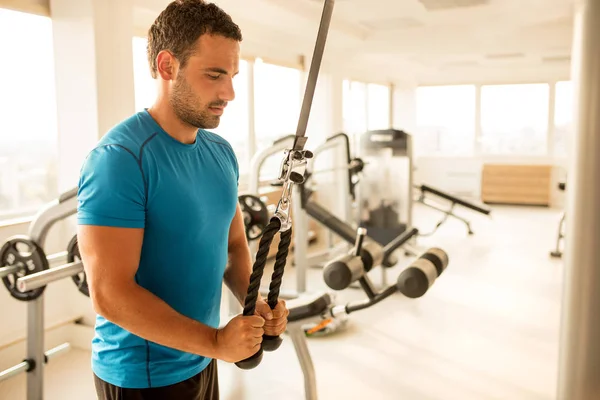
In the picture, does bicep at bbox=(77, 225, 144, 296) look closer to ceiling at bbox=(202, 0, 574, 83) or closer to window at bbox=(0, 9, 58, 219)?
window at bbox=(0, 9, 58, 219)

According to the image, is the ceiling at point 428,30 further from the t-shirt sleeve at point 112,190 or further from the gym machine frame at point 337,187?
the t-shirt sleeve at point 112,190

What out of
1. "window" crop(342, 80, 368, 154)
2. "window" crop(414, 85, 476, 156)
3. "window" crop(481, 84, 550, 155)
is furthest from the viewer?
"window" crop(414, 85, 476, 156)

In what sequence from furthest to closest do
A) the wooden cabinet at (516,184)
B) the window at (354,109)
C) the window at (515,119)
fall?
the window at (515,119)
the wooden cabinet at (516,184)
the window at (354,109)

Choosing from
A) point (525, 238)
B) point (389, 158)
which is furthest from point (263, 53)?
point (525, 238)

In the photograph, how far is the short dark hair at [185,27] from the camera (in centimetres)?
93

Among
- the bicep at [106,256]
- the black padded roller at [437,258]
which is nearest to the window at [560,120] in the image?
the black padded roller at [437,258]

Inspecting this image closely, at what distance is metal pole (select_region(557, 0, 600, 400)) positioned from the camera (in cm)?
194

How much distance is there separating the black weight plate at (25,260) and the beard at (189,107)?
135cm

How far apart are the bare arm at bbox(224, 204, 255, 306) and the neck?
287 mm

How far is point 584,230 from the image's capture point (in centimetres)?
202

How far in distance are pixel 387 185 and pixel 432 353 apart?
6.78ft

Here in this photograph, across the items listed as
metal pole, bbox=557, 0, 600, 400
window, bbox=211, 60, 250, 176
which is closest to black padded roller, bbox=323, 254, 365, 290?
metal pole, bbox=557, 0, 600, 400

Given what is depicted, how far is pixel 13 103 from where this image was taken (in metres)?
2.92

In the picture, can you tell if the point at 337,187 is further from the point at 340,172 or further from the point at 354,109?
the point at 354,109
